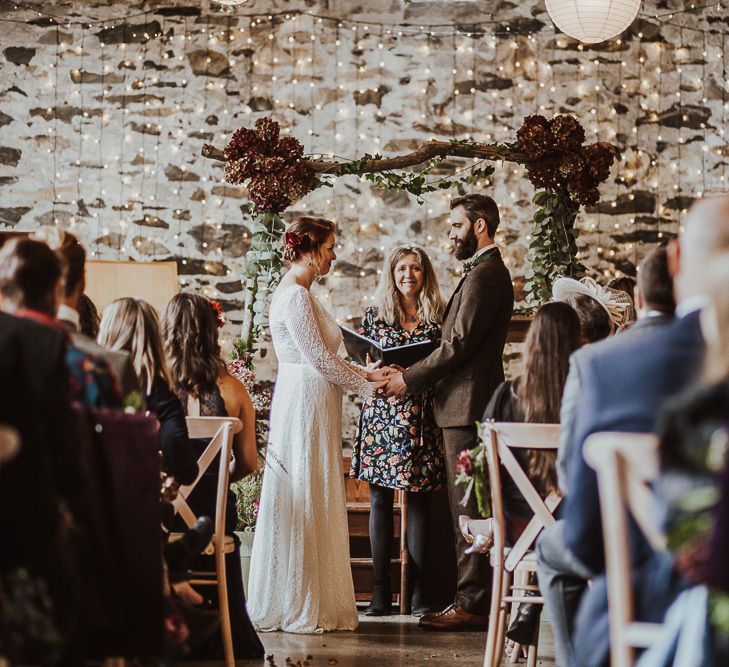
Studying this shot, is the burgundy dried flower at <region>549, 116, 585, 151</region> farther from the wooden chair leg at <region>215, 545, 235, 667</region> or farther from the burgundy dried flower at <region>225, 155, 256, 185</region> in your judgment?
the wooden chair leg at <region>215, 545, 235, 667</region>

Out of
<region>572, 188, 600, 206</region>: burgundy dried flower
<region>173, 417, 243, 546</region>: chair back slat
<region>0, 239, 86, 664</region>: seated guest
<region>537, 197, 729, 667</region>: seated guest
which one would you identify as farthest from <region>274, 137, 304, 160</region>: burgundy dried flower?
<region>0, 239, 86, 664</region>: seated guest

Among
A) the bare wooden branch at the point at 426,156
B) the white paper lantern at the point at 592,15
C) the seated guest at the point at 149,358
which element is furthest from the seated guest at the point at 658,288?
the white paper lantern at the point at 592,15

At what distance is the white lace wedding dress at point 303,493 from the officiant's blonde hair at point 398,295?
0.68 meters

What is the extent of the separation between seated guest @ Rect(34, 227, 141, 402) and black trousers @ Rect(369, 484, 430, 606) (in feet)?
9.01

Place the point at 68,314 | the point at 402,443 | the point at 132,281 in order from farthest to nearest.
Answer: the point at 132,281
the point at 402,443
the point at 68,314

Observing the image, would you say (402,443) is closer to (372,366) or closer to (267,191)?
(372,366)

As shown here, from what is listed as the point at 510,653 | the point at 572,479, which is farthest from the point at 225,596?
the point at 572,479

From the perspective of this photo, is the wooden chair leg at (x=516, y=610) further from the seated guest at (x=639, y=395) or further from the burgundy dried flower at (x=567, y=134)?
the burgundy dried flower at (x=567, y=134)

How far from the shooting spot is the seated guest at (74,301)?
110 inches

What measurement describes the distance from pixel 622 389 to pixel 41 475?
1.12 meters

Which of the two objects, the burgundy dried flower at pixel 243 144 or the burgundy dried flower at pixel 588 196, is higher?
the burgundy dried flower at pixel 243 144

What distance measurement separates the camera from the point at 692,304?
2.19m

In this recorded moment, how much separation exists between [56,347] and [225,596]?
83.5 inches

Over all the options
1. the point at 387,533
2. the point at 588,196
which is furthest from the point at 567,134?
the point at 387,533
